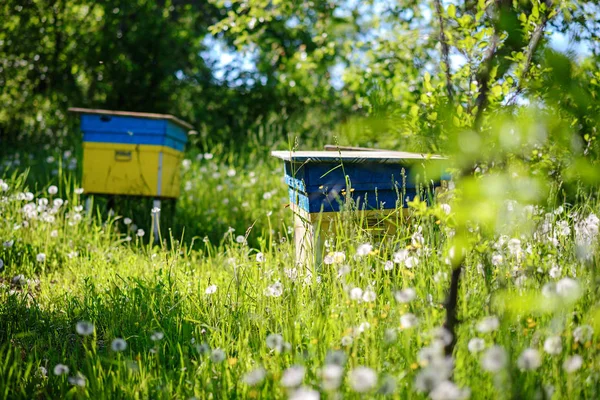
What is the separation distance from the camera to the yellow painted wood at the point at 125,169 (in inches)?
226

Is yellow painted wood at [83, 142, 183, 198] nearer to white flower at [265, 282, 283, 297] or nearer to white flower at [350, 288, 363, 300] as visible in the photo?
white flower at [265, 282, 283, 297]

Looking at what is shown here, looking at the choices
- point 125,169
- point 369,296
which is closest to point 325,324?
point 369,296

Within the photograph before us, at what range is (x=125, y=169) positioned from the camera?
579 centimetres

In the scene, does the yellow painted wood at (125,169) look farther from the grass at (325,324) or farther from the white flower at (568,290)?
the white flower at (568,290)

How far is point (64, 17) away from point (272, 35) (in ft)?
13.1

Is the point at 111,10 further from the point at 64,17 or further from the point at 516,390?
the point at 516,390

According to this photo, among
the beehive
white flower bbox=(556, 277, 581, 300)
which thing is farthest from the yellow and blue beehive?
white flower bbox=(556, 277, 581, 300)

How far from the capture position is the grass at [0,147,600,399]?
2.02 meters

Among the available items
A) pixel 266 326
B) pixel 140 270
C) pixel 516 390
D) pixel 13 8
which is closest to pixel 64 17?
pixel 13 8

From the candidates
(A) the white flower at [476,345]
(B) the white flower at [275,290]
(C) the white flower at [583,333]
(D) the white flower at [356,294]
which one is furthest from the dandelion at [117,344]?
(C) the white flower at [583,333]

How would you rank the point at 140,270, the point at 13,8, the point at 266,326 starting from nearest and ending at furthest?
the point at 266,326 → the point at 140,270 → the point at 13,8

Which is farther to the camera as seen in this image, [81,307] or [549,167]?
[81,307]

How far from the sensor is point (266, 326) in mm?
2760

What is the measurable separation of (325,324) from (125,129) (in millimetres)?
3891
